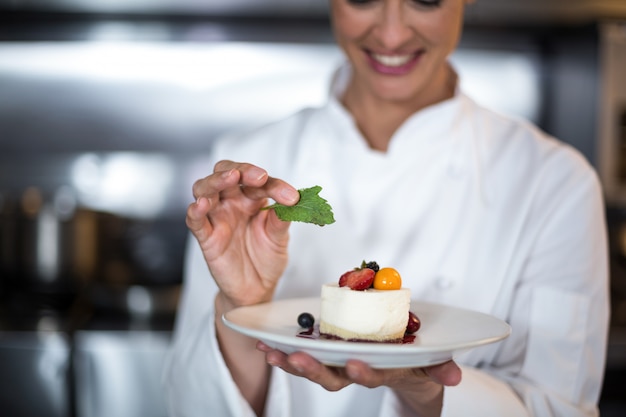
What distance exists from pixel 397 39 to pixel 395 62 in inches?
2.4

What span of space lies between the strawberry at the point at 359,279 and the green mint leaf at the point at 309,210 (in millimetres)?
127

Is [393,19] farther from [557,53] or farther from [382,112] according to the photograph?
[557,53]

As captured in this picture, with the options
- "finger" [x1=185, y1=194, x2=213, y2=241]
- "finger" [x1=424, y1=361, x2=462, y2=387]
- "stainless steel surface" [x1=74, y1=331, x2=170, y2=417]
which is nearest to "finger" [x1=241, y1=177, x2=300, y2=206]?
"finger" [x1=185, y1=194, x2=213, y2=241]

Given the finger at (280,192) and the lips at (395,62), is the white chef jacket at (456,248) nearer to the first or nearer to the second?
the lips at (395,62)

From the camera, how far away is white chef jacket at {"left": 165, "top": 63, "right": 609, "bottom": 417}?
1549 mm

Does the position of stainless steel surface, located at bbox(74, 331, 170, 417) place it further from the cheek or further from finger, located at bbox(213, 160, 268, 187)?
finger, located at bbox(213, 160, 268, 187)

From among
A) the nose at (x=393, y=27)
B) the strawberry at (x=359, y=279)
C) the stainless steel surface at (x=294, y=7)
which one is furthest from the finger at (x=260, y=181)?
the stainless steel surface at (x=294, y=7)

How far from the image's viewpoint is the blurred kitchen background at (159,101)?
3459 mm

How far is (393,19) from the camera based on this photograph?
1602 mm

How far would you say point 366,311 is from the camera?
4.17 ft

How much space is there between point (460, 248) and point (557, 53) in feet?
8.00

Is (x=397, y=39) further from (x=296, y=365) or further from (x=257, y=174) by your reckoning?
(x=296, y=365)

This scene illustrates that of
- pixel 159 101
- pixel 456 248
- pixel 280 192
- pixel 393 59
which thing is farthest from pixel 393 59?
pixel 159 101

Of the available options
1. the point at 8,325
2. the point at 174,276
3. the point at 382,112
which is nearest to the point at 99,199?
the point at 174,276
